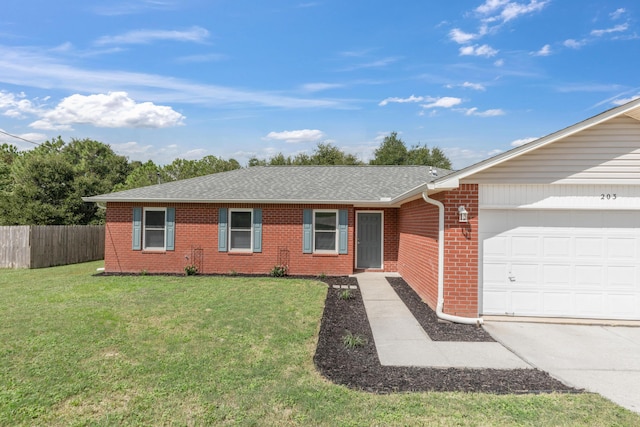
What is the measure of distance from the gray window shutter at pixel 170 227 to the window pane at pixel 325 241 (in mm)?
5160

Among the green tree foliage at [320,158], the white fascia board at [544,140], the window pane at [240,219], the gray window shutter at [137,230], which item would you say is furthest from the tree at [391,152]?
the white fascia board at [544,140]

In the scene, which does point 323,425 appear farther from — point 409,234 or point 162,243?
point 162,243

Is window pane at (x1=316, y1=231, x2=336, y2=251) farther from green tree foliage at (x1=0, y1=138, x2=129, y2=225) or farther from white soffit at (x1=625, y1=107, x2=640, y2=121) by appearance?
green tree foliage at (x1=0, y1=138, x2=129, y2=225)

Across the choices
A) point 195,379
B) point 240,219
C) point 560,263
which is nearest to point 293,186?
point 240,219

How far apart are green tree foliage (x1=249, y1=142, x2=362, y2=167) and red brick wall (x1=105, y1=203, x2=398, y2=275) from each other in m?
25.7

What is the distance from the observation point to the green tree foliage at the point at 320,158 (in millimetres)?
37219

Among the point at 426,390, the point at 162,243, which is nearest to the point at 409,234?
the point at 426,390

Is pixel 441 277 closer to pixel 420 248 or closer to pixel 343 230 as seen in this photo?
pixel 420 248

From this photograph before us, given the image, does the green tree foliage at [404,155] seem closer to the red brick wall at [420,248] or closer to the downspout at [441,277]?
the red brick wall at [420,248]

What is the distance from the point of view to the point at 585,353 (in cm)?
486

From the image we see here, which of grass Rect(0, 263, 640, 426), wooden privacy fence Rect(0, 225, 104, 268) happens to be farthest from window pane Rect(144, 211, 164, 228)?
grass Rect(0, 263, 640, 426)

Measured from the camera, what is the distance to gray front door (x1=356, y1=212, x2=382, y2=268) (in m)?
12.6

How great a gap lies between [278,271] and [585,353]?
8.55 m

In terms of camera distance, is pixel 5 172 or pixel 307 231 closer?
pixel 307 231
